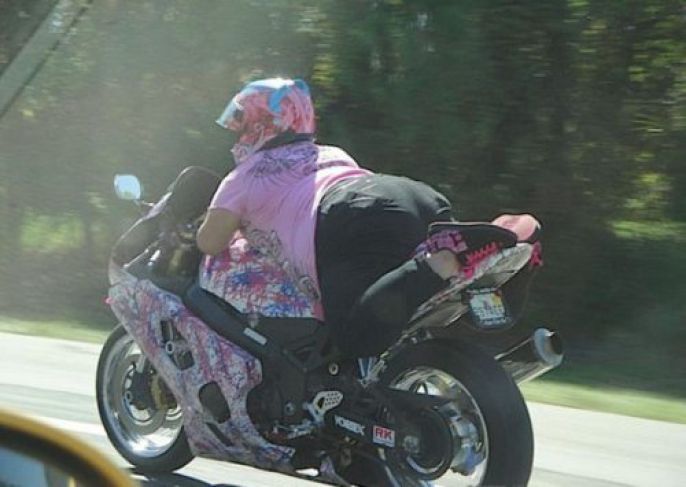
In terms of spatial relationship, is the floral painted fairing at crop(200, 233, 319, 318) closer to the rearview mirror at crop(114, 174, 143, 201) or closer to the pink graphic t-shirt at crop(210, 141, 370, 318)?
the pink graphic t-shirt at crop(210, 141, 370, 318)

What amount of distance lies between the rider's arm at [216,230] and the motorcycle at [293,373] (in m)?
0.09

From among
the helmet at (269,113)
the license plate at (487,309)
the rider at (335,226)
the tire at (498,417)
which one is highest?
the helmet at (269,113)

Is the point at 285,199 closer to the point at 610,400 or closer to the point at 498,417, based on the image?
the point at 498,417

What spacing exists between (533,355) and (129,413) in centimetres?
207

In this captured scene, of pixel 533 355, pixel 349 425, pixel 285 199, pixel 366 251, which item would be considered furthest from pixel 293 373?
pixel 533 355

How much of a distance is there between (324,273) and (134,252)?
112 centimetres

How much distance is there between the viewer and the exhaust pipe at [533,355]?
17.4ft

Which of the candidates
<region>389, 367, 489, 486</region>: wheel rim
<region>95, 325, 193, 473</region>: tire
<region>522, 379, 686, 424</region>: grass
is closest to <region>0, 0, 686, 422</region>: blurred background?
<region>522, 379, 686, 424</region>: grass

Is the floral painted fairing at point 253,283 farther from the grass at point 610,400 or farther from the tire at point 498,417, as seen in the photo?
the grass at point 610,400

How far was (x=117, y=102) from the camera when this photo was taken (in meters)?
15.8

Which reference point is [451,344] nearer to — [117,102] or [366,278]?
[366,278]

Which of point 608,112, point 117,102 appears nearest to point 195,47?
point 117,102

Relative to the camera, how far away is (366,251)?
541 cm

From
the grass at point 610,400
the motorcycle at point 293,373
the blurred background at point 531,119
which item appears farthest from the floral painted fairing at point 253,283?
the blurred background at point 531,119
